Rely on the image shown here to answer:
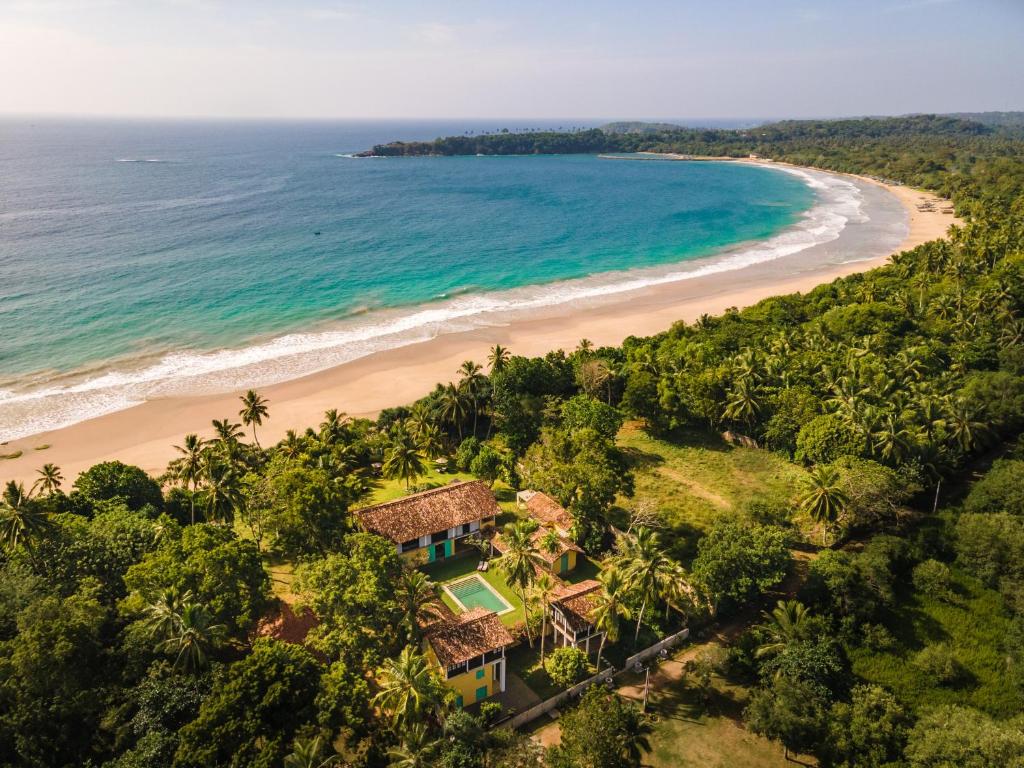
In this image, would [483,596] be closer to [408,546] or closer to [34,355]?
[408,546]

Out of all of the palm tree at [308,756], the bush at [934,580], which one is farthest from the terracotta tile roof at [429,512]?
the bush at [934,580]

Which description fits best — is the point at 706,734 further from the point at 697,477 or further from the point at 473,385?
the point at 473,385

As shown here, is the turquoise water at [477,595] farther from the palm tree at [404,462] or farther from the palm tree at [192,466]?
the palm tree at [192,466]

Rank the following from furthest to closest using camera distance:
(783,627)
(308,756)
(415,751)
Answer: (783,627) → (415,751) → (308,756)

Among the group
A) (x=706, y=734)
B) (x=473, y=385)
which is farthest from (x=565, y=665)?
(x=473, y=385)

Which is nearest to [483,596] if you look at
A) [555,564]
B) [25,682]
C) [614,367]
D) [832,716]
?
[555,564]

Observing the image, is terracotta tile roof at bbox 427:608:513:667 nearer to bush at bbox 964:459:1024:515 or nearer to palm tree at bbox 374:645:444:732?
palm tree at bbox 374:645:444:732

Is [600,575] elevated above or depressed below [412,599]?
above
